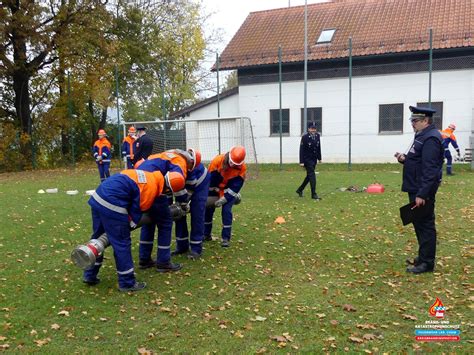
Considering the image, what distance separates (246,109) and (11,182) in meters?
12.4

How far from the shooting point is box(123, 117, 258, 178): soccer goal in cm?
1806

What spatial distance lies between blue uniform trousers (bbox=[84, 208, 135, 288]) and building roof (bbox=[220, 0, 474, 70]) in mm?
19808

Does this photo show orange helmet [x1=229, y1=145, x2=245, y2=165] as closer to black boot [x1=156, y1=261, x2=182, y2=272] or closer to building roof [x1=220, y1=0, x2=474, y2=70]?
black boot [x1=156, y1=261, x2=182, y2=272]

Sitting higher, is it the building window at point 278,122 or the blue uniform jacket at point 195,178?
the building window at point 278,122

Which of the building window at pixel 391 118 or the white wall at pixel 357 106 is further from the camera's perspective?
the building window at pixel 391 118

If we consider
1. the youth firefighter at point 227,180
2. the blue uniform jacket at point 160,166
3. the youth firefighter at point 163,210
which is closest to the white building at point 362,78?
the youth firefighter at point 227,180

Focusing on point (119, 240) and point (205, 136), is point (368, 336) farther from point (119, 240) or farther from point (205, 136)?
point (205, 136)

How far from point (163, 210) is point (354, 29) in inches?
857

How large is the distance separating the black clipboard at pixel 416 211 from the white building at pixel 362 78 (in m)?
16.9

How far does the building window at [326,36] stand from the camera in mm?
24375

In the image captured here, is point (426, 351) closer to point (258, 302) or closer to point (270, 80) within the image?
point (258, 302)

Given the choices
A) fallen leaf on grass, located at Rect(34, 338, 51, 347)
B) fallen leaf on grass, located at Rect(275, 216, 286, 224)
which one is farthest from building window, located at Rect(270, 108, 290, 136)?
fallen leaf on grass, located at Rect(34, 338, 51, 347)

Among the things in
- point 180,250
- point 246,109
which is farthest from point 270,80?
point 180,250

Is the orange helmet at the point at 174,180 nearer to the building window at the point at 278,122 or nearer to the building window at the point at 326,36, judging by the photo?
the building window at the point at 278,122
